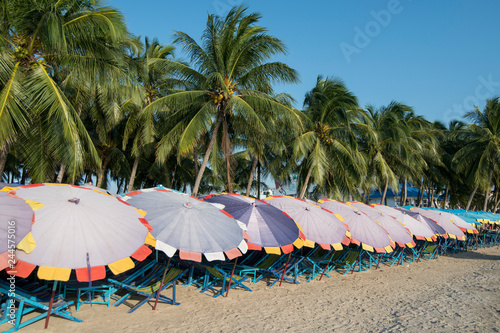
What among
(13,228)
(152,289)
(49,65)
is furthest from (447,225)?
(49,65)

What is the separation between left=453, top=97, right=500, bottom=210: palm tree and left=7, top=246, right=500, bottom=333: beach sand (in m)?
17.3

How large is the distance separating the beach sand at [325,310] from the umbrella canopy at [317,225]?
119cm

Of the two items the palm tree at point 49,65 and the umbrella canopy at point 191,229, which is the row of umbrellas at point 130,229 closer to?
the umbrella canopy at point 191,229

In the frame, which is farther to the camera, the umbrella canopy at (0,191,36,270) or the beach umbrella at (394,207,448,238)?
the beach umbrella at (394,207,448,238)

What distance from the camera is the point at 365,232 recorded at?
875cm

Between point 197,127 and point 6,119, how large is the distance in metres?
5.31

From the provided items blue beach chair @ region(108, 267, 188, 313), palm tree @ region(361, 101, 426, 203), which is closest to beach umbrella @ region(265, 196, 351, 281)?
blue beach chair @ region(108, 267, 188, 313)

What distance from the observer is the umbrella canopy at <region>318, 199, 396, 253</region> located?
846 centimetres

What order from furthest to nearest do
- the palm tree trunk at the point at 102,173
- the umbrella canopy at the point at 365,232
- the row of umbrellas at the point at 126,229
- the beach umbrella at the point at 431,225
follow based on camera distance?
the palm tree trunk at the point at 102,173 < the beach umbrella at the point at 431,225 < the umbrella canopy at the point at 365,232 < the row of umbrellas at the point at 126,229

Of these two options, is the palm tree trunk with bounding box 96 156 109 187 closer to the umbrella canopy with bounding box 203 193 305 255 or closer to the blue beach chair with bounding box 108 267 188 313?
the umbrella canopy with bounding box 203 193 305 255

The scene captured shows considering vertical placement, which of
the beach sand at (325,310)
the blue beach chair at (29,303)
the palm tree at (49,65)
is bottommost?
the beach sand at (325,310)

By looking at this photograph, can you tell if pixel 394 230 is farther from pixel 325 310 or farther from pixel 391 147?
pixel 391 147

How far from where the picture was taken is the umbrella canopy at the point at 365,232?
8.46 metres

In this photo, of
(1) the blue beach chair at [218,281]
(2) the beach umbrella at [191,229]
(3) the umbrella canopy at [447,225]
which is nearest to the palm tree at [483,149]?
(3) the umbrella canopy at [447,225]
